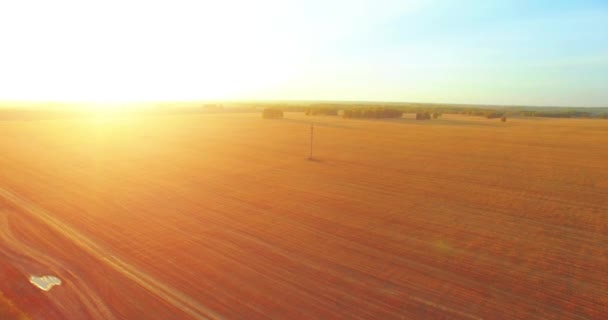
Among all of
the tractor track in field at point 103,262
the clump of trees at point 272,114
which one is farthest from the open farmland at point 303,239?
the clump of trees at point 272,114

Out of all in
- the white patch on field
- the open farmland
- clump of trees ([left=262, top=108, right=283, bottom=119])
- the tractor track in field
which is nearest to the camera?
the tractor track in field

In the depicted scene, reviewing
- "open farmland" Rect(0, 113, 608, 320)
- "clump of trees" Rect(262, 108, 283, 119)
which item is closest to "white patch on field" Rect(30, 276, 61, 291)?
"open farmland" Rect(0, 113, 608, 320)

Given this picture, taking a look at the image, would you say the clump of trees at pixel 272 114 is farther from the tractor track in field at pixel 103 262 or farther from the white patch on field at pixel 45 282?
the white patch on field at pixel 45 282

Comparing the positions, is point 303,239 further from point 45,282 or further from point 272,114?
point 272,114

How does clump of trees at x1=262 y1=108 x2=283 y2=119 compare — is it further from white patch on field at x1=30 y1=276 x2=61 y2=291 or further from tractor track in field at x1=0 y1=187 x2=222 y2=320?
white patch on field at x1=30 y1=276 x2=61 y2=291

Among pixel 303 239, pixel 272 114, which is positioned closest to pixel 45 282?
pixel 303 239

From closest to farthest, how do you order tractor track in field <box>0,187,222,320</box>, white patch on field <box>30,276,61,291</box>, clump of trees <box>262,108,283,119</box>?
tractor track in field <box>0,187,222,320</box> → white patch on field <box>30,276,61,291</box> → clump of trees <box>262,108,283,119</box>

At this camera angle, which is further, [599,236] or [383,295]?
[599,236]

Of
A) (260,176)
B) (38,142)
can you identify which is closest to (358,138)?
Answer: (260,176)

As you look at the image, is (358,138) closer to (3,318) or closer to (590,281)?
(590,281)
